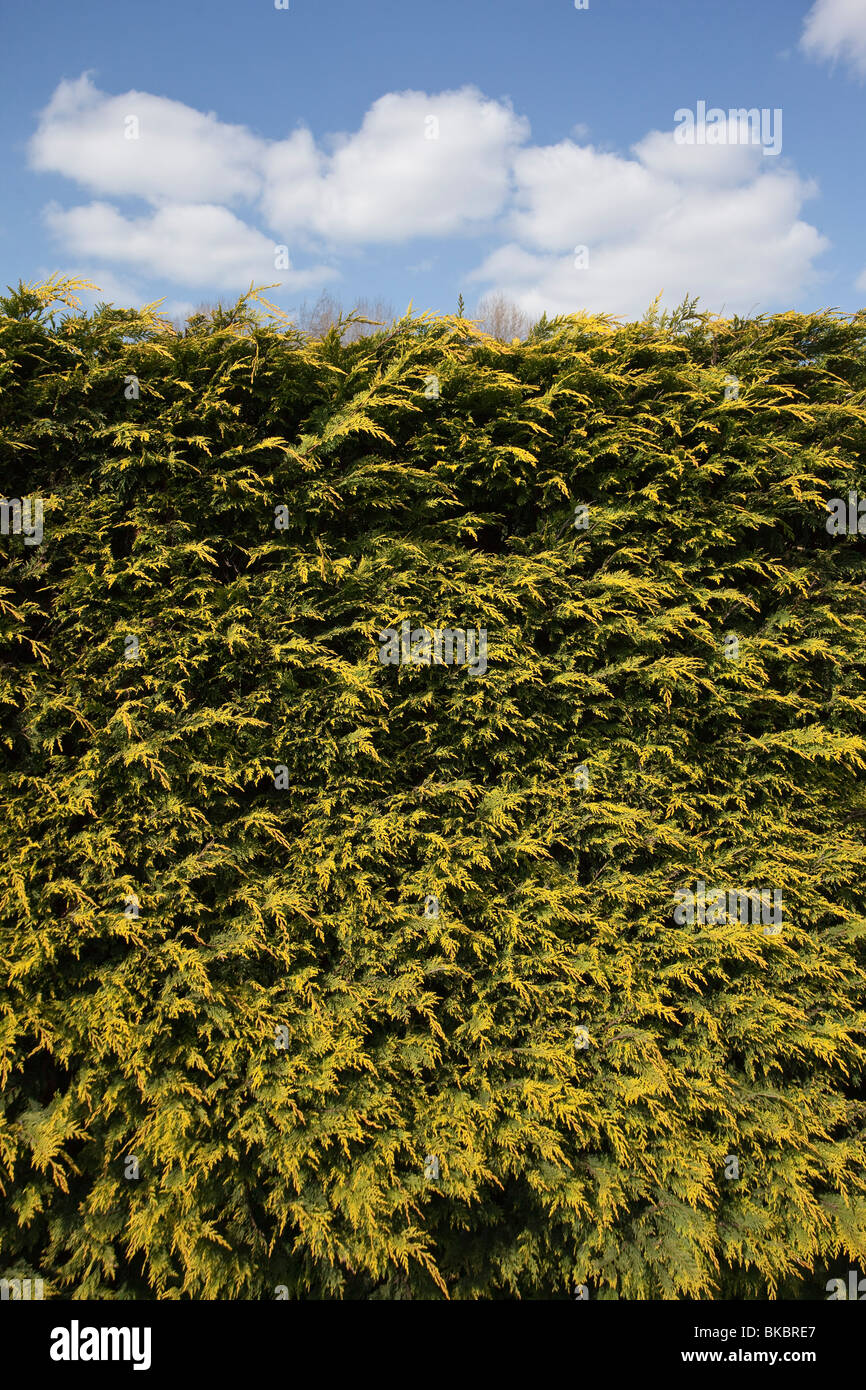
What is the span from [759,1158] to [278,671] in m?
3.81

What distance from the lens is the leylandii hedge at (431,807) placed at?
3316mm

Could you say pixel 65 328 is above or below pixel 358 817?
above

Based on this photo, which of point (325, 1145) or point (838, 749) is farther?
point (838, 749)

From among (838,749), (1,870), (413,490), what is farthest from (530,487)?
(1,870)

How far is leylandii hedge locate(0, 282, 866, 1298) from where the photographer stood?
332 cm

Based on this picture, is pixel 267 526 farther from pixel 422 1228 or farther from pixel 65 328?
pixel 422 1228

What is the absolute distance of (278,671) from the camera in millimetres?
3535

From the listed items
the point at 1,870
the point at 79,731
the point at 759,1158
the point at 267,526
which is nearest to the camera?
the point at 1,870

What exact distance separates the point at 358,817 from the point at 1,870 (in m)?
1.67

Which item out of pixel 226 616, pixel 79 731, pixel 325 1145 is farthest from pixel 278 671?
pixel 325 1145

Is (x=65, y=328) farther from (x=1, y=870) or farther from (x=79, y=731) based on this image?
(x=1, y=870)

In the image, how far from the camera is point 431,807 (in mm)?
3809

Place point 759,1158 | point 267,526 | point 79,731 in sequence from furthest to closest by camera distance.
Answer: point 759,1158, point 267,526, point 79,731

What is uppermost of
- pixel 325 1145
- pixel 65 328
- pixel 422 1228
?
pixel 65 328
